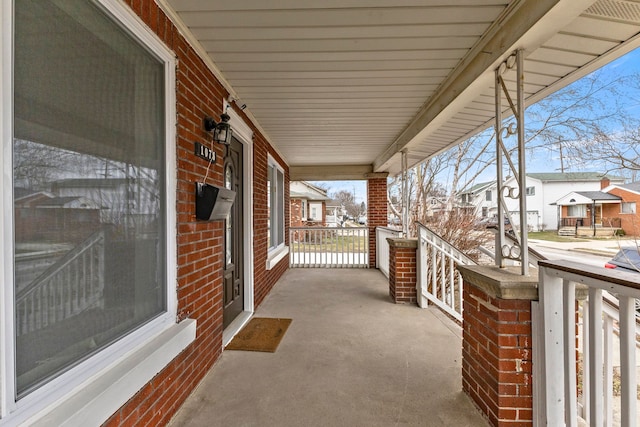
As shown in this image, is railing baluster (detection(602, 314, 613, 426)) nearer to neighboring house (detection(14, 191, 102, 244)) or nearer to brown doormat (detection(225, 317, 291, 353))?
brown doormat (detection(225, 317, 291, 353))

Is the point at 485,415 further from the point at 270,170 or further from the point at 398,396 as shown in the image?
the point at 270,170

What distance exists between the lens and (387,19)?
178cm

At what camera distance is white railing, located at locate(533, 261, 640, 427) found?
1158 millimetres

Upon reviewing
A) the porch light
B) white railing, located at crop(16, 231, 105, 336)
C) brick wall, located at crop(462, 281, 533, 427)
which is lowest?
brick wall, located at crop(462, 281, 533, 427)

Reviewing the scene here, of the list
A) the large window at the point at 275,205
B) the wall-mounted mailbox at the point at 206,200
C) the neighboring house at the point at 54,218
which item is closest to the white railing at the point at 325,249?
the large window at the point at 275,205

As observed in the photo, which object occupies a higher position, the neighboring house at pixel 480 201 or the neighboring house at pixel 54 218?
the neighboring house at pixel 480 201

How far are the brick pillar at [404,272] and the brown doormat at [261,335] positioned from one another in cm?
158

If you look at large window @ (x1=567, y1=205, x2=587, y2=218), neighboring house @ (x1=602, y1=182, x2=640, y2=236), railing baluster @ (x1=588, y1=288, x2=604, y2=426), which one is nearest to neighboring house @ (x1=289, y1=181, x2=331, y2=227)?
neighboring house @ (x1=602, y1=182, x2=640, y2=236)

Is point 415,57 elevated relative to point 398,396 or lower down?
elevated

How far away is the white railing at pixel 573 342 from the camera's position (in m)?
1.16

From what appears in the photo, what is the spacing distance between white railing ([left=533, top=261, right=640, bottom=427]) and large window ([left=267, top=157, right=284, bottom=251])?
394 centimetres

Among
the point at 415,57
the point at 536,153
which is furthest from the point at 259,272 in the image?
the point at 536,153

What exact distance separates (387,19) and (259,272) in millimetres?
3229

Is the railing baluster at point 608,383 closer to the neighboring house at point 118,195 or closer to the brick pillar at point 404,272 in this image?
the neighboring house at point 118,195
